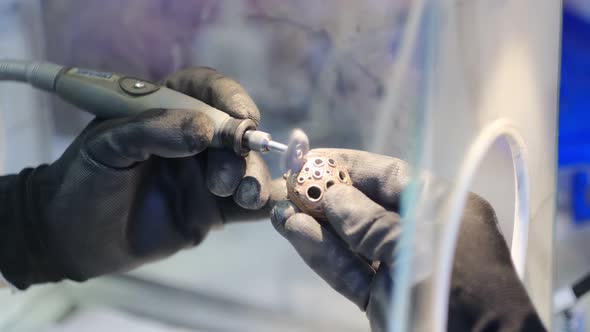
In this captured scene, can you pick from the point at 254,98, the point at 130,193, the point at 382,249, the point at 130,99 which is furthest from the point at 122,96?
the point at 382,249

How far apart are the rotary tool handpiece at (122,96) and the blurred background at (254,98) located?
0.15 meters

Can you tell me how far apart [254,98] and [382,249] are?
44 cm

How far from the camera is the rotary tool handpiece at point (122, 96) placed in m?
0.54

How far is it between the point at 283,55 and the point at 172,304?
452 mm

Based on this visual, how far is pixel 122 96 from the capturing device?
24.1 inches

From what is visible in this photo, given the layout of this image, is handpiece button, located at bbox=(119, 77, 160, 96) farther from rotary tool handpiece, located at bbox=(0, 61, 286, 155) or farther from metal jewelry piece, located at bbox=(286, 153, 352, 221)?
metal jewelry piece, located at bbox=(286, 153, 352, 221)

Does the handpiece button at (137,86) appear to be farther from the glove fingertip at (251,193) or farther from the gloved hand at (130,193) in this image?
the glove fingertip at (251,193)

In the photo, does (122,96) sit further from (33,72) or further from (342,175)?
(342,175)

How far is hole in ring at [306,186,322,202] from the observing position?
50 cm

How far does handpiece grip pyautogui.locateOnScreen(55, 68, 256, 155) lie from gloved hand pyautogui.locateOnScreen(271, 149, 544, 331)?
0.09 m

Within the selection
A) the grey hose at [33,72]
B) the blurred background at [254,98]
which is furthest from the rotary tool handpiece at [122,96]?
the blurred background at [254,98]

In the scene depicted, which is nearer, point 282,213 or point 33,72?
point 282,213

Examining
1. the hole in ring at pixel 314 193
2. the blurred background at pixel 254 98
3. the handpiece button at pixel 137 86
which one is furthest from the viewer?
the blurred background at pixel 254 98

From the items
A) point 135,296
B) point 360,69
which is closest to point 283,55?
point 360,69
